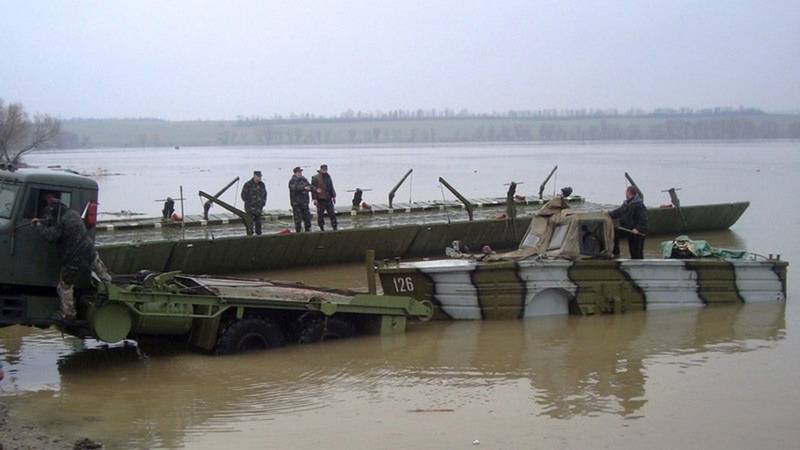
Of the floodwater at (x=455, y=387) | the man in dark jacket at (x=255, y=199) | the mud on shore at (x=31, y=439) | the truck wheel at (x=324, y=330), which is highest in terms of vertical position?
the man in dark jacket at (x=255, y=199)

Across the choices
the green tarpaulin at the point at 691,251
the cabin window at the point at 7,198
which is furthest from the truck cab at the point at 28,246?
the green tarpaulin at the point at 691,251

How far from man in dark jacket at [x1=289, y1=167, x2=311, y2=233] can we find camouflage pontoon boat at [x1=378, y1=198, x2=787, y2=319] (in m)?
6.21

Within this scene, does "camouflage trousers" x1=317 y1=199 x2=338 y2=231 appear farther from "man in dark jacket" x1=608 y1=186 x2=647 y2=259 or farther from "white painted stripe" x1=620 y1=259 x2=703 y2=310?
"white painted stripe" x1=620 y1=259 x2=703 y2=310

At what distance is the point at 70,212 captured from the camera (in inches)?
451

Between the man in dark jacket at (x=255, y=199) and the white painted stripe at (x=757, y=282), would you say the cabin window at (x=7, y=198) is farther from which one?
the white painted stripe at (x=757, y=282)

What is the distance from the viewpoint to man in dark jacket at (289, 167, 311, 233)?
22.1 metres

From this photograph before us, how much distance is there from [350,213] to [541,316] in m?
11.6

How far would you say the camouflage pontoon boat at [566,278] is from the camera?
50.0ft

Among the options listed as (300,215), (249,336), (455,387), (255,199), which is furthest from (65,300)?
(300,215)

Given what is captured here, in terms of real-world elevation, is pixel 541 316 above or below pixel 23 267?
below

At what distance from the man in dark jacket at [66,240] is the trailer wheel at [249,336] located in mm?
1987

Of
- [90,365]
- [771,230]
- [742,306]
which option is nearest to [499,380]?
[90,365]

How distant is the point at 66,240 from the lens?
1138 cm

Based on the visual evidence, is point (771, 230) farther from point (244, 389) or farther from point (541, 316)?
point (244, 389)
